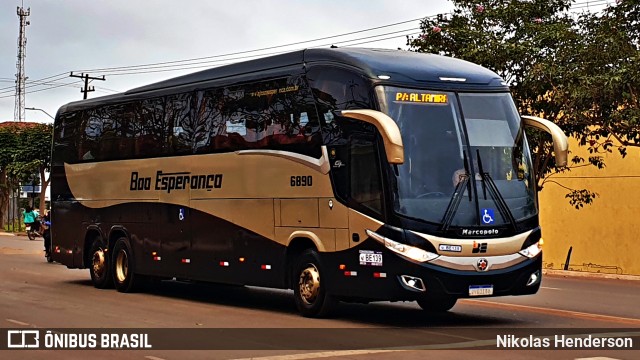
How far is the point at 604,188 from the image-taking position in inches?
1271

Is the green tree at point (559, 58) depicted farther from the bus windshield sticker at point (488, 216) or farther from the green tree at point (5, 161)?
the green tree at point (5, 161)

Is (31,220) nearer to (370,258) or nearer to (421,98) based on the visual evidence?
(370,258)

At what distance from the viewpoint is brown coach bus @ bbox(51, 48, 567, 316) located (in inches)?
535

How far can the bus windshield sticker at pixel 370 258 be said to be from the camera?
13.8 meters

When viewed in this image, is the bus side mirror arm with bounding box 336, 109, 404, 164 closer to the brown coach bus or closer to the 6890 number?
the brown coach bus

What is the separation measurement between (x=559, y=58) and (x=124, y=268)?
1235 centimetres

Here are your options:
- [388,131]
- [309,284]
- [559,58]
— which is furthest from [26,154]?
[388,131]

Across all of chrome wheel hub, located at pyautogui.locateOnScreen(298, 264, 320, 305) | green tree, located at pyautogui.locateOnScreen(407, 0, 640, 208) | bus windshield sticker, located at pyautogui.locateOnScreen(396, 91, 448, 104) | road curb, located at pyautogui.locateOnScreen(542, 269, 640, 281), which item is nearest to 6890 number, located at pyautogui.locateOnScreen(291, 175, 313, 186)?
chrome wheel hub, located at pyautogui.locateOnScreen(298, 264, 320, 305)

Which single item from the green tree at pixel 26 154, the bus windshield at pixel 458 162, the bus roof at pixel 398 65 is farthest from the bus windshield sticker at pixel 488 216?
the green tree at pixel 26 154

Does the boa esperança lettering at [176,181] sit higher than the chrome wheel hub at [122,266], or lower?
higher

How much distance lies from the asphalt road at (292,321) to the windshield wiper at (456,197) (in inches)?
54.7

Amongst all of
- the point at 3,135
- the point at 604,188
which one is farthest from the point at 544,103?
the point at 3,135

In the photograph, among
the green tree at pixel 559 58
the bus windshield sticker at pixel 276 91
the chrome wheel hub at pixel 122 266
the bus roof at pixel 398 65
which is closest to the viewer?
the bus roof at pixel 398 65

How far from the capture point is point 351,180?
46.6 feet
